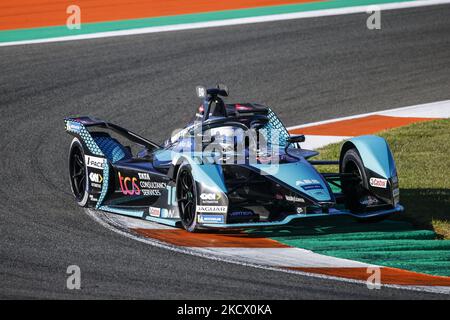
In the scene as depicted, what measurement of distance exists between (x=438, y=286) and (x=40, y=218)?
15.3ft

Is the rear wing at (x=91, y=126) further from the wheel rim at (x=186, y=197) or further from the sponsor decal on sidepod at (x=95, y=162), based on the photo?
the wheel rim at (x=186, y=197)

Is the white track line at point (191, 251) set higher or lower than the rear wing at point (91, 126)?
lower

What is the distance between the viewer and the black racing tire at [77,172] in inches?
489

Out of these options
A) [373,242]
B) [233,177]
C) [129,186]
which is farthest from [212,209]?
[129,186]

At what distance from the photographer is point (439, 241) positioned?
33.7 ft

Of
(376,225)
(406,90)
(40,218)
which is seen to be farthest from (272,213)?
(406,90)

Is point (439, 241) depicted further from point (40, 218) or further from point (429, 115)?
point (429, 115)

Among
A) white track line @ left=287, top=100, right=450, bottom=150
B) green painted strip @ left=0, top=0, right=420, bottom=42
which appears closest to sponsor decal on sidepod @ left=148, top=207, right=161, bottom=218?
white track line @ left=287, top=100, right=450, bottom=150

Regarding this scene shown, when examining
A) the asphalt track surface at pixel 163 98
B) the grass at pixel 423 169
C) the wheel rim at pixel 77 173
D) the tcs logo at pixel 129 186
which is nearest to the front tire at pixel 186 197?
the asphalt track surface at pixel 163 98

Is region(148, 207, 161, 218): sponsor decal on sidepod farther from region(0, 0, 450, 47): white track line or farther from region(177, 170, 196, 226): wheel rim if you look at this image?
region(0, 0, 450, 47): white track line

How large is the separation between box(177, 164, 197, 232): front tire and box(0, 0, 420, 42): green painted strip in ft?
39.2

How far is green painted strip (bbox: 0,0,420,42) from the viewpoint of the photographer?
22359 millimetres

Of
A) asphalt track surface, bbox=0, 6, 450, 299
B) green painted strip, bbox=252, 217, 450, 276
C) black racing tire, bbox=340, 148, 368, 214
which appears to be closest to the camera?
asphalt track surface, bbox=0, 6, 450, 299

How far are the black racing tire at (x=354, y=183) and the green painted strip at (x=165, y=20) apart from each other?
11.9 m
